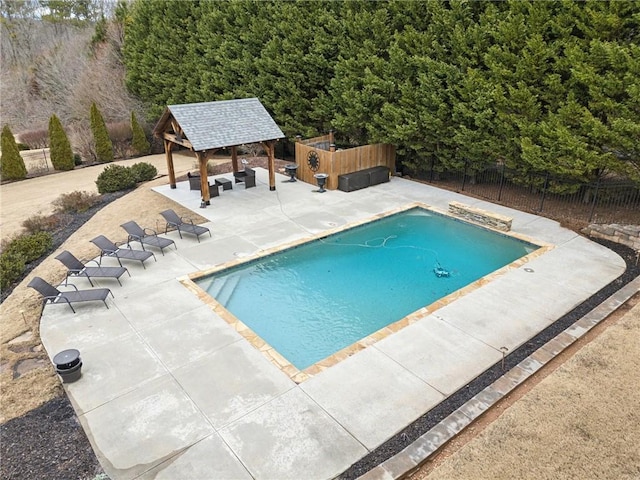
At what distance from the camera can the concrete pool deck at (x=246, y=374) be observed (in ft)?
19.5

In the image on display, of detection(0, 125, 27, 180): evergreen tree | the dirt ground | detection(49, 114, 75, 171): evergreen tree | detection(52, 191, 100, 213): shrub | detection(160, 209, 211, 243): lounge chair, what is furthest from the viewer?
detection(49, 114, 75, 171): evergreen tree

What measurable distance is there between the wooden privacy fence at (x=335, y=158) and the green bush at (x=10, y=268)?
34.9 ft

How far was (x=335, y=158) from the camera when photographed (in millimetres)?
17203

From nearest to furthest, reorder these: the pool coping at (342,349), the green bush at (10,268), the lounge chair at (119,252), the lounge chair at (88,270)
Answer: the pool coping at (342,349) < the lounge chair at (88,270) < the green bush at (10,268) < the lounge chair at (119,252)

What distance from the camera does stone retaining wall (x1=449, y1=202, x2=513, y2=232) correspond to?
13492 mm

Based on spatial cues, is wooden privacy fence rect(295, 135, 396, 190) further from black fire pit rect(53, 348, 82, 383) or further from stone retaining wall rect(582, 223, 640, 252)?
black fire pit rect(53, 348, 82, 383)

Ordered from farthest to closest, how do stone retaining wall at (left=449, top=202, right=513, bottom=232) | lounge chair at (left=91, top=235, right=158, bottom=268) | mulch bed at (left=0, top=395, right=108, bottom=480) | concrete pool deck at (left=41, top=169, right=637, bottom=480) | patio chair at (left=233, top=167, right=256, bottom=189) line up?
1. patio chair at (left=233, top=167, right=256, bottom=189)
2. stone retaining wall at (left=449, top=202, right=513, bottom=232)
3. lounge chair at (left=91, top=235, right=158, bottom=268)
4. concrete pool deck at (left=41, top=169, right=637, bottom=480)
5. mulch bed at (left=0, top=395, right=108, bottom=480)

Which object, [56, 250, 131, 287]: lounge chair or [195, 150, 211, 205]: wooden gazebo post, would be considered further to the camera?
[195, 150, 211, 205]: wooden gazebo post

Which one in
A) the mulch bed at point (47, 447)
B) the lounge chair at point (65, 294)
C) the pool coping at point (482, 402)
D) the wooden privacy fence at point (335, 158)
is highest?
the wooden privacy fence at point (335, 158)

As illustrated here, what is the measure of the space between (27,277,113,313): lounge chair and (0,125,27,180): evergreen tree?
57.0ft

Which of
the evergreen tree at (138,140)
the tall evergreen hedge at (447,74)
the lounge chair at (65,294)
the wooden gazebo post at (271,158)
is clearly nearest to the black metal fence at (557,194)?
the tall evergreen hedge at (447,74)

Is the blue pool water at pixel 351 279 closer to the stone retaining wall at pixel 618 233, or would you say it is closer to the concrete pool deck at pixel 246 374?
the concrete pool deck at pixel 246 374

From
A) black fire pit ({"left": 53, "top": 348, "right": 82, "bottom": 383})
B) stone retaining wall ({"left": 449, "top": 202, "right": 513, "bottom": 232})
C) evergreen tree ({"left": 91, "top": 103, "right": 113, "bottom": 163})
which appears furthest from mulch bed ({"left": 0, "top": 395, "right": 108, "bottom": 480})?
evergreen tree ({"left": 91, "top": 103, "right": 113, "bottom": 163})

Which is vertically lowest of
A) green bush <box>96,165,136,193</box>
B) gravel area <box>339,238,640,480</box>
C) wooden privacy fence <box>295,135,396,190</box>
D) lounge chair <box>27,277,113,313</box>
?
gravel area <box>339,238,640,480</box>
